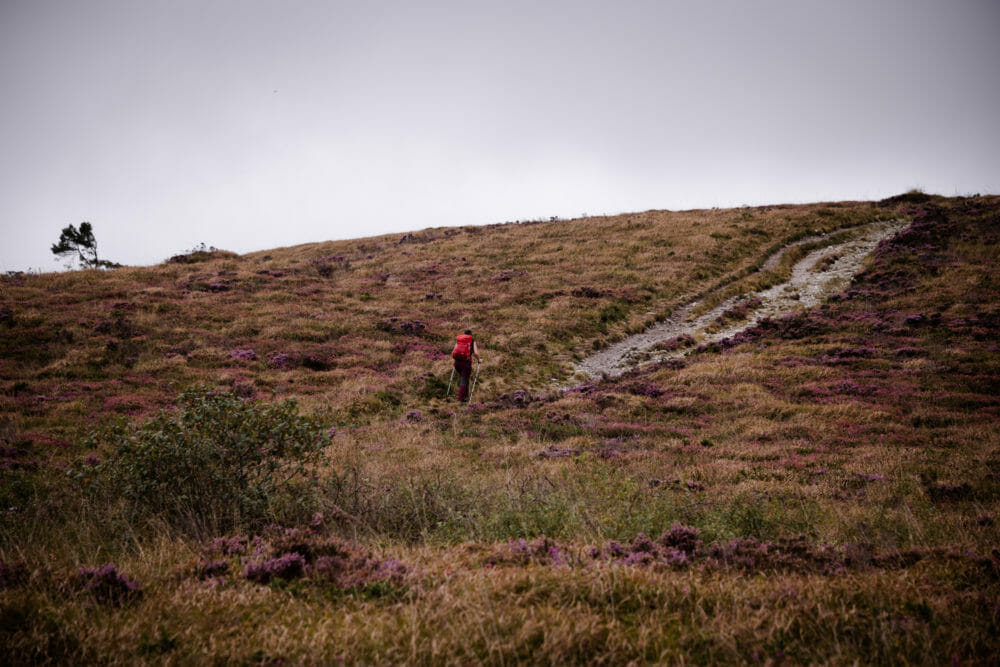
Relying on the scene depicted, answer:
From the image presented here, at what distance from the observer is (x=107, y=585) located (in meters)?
4.09

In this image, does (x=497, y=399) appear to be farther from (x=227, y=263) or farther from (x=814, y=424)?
(x=227, y=263)

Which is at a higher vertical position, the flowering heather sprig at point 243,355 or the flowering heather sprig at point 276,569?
the flowering heather sprig at point 243,355

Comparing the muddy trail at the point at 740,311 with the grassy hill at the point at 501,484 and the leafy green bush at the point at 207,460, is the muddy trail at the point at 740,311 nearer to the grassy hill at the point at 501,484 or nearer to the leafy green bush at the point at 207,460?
the grassy hill at the point at 501,484

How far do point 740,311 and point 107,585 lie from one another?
28.8 metres

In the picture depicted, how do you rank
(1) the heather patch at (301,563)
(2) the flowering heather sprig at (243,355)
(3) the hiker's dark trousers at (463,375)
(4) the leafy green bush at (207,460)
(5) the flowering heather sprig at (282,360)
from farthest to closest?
(2) the flowering heather sprig at (243,355)
(5) the flowering heather sprig at (282,360)
(3) the hiker's dark trousers at (463,375)
(4) the leafy green bush at (207,460)
(1) the heather patch at (301,563)

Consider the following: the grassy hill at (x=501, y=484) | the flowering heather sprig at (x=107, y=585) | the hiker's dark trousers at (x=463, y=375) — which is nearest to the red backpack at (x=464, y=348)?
the hiker's dark trousers at (x=463, y=375)

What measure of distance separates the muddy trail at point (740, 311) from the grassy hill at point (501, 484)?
1175 mm

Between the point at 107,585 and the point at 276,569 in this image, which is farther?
the point at 276,569

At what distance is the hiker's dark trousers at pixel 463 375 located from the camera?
18.2 metres

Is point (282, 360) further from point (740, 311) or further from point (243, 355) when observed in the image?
point (740, 311)

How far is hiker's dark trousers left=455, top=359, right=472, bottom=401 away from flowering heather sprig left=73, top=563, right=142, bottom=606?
14.1 metres

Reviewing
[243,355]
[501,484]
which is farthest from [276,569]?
[243,355]

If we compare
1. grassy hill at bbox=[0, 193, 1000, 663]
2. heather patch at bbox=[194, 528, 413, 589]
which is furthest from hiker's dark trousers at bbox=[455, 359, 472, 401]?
heather patch at bbox=[194, 528, 413, 589]

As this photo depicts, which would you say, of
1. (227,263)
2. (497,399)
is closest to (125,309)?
(227,263)
